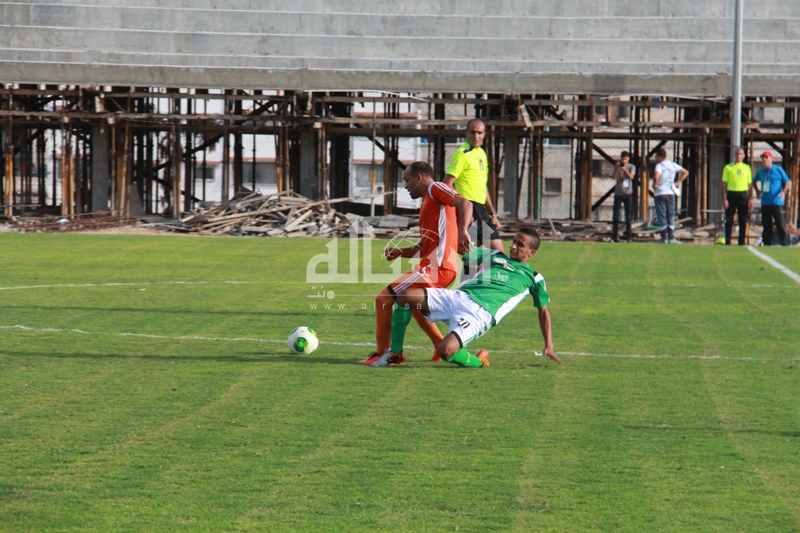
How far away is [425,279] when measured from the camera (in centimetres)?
788

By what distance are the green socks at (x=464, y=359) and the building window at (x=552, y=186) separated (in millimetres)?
49452

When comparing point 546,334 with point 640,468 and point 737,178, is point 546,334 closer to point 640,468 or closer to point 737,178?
point 640,468

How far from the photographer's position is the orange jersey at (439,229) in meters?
7.99

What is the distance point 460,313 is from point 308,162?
22.1 metres

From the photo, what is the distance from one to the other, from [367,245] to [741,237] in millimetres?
8209

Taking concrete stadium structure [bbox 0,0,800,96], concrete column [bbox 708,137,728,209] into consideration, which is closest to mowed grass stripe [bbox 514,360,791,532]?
concrete stadium structure [bbox 0,0,800,96]

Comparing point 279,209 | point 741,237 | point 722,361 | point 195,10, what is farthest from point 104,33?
point 722,361

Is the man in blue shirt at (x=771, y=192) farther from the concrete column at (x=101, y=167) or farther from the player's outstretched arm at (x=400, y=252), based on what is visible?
the concrete column at (x=101, y=167)

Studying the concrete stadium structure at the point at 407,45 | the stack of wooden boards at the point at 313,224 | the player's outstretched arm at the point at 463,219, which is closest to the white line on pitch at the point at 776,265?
the stack of wooden boards at the point at 313,224

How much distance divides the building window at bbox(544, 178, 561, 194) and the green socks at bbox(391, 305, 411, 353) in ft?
162

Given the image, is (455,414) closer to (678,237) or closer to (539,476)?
(539,476)

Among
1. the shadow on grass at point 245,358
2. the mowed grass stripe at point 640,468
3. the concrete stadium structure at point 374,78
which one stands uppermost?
the concrete stadium structure at point 374,78

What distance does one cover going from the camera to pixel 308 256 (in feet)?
59.0

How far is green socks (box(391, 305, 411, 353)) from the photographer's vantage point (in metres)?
7.81
